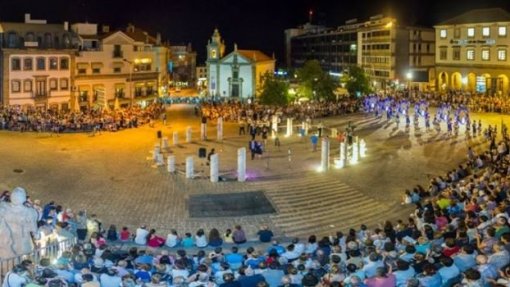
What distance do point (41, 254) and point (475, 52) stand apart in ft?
233

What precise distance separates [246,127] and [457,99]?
28162mm

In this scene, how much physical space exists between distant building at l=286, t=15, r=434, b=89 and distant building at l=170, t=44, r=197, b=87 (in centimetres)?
3414

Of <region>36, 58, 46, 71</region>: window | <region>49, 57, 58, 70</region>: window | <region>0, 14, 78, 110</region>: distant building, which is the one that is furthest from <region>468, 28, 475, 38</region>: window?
<region>36, 58, 46, 71</region>: window

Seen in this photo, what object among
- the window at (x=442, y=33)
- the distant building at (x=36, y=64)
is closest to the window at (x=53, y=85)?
the distant building at (x=36, y=64)

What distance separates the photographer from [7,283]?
41.9 feet

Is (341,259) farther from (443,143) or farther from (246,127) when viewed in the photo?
(246,127)

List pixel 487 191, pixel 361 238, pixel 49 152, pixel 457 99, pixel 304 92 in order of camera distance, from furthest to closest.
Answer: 1. pixel 304 92
2. pixel 457 99
3. pixel 49 152
4. pixel 487 191
5. pixel 361 238

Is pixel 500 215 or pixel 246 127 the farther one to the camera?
pixel 246 127

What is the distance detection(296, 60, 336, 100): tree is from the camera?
249 ft

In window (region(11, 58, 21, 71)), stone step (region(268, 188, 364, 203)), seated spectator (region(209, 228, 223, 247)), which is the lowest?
seated spectator (region(209, 228, 223, 247))

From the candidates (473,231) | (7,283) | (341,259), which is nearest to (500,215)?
(473,231)

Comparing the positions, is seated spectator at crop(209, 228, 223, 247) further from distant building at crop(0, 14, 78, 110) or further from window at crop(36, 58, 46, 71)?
window at crop(36, 58, 46, 71)

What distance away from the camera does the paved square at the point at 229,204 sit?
2556cm

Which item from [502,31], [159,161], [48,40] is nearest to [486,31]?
[502,31]
